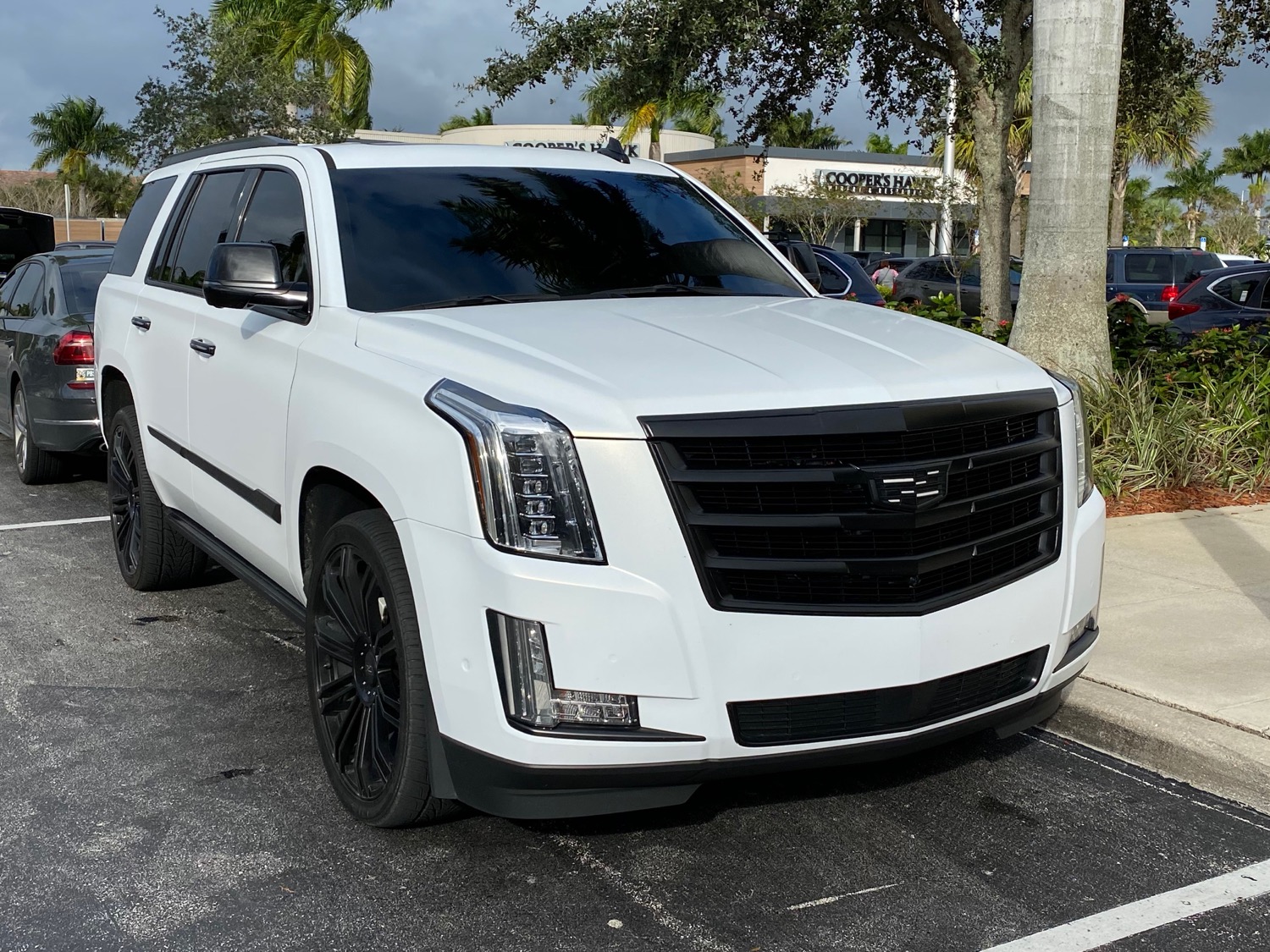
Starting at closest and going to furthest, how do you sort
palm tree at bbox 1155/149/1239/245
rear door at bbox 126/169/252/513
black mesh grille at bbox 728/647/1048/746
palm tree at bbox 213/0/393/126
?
black mesh grille at bbox 728/647/1048/746
rear door at bbox 126/169/252/513
palm tree at bbox 213/0/393/126
palm tree at bbox 1155/149/1239/245

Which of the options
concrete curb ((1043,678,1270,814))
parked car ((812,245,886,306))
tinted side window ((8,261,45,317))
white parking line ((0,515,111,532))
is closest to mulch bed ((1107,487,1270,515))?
parked car ((812,245,886,306))

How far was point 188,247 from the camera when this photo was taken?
604 cm

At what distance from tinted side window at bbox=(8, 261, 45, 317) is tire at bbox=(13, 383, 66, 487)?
24.8 inches

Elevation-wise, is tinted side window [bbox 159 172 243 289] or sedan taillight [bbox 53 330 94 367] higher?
tinted side window [bbox 159 172 243 289]

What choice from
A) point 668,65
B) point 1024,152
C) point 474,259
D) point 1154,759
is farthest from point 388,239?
point 1024,152

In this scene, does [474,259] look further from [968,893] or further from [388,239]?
[968,893]

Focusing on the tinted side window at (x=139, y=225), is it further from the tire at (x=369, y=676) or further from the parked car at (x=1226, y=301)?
the parked car at (x=1226, y=301)

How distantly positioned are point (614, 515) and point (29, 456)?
309 inches

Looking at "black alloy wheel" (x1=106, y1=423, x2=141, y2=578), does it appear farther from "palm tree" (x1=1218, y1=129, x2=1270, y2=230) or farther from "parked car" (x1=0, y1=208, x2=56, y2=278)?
"palm tree" (x1=1218, y1=129, x2=1270, y2=230)

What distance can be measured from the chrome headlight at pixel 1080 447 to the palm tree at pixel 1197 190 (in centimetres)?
7600

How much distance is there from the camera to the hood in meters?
3.45

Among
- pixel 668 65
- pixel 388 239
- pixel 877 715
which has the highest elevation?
pixel 668 65

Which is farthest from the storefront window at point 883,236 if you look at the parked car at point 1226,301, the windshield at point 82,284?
the windshield at point 82,284

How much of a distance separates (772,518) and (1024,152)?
3423cm
